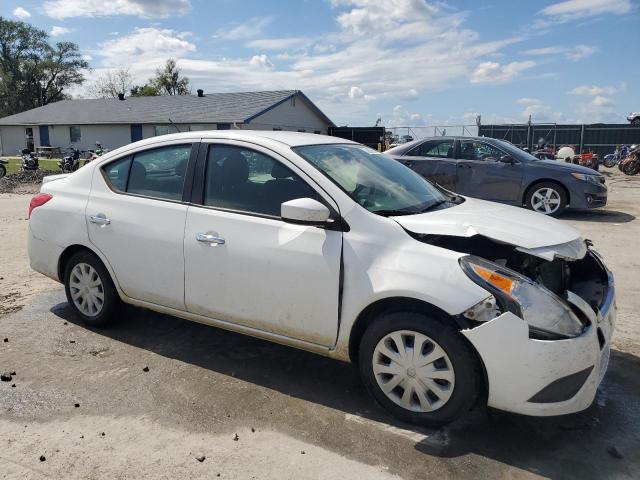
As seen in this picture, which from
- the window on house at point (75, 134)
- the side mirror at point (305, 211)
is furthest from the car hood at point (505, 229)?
the window on house at point (75, 134)

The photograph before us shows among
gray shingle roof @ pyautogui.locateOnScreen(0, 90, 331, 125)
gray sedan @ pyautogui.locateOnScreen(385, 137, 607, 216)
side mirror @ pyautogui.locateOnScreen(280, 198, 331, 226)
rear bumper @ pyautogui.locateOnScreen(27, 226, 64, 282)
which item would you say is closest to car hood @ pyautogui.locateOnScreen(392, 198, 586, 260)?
side mirror @ pyautogui.locateOnScreen(280, 198, 331, 226)

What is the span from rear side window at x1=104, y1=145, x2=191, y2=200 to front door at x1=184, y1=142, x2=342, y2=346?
227mm

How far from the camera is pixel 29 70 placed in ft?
207

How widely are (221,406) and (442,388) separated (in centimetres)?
139

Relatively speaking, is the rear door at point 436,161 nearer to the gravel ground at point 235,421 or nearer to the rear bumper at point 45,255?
the gravel ground at point 235,421

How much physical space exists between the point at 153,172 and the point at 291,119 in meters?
33.5

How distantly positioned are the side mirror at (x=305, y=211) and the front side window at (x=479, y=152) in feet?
27.1

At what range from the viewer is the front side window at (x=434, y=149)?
36.1 feet

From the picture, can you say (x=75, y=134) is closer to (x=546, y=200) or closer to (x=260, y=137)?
(x=546, y=200)

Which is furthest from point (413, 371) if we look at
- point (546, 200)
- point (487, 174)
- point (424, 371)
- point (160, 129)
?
point (160, 129)

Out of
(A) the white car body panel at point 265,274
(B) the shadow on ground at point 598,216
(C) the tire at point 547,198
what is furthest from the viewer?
(B) the shadow on ground at point 598,216

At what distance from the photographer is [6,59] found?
207 feet

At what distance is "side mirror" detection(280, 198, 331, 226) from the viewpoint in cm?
317

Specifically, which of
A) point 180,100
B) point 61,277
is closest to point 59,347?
point 61,277
